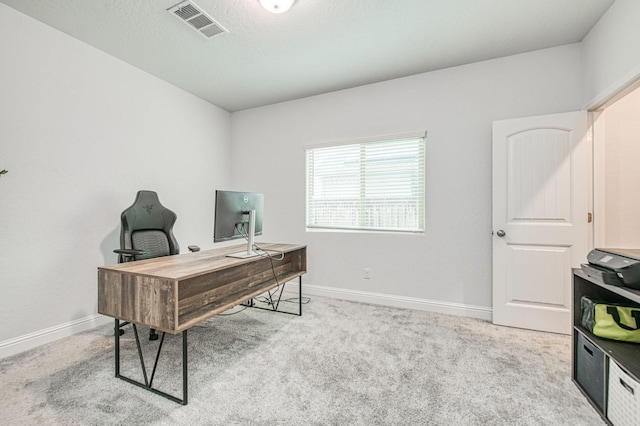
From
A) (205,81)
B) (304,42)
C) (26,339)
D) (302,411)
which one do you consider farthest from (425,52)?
(26,339)

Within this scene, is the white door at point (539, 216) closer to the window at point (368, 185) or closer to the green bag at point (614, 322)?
the window at point (368, 185)

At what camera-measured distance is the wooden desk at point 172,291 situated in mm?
1487

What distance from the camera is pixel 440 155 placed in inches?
117

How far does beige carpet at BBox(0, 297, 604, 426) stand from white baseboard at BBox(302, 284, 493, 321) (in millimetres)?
202

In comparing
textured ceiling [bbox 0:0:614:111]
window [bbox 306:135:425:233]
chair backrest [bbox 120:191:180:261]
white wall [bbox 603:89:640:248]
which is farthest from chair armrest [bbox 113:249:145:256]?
white wall [bbox 603:89:640:248]

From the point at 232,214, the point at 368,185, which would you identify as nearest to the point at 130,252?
the point at 232,214

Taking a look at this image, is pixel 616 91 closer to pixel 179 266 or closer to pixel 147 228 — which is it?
pixel 179 266

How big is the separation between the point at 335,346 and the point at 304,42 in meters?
2.69

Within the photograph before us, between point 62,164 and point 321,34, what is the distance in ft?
8.39

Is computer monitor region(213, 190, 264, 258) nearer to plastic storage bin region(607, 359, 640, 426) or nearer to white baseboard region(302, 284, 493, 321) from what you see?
white baseboard region(302, 284, 493, 321)

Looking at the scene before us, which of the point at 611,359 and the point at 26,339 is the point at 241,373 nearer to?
the point at 26,339

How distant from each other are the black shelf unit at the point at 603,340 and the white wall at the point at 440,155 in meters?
1.00

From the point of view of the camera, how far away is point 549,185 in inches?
97.4

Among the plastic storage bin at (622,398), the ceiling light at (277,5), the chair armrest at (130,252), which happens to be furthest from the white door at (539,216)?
the chair armrest at (130,252)
